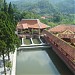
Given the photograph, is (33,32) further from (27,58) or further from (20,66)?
(20,66)

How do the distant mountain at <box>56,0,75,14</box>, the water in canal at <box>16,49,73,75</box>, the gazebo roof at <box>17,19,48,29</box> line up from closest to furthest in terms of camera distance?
the water in canal at <box>16,49,73,75</box> → the gazebo roof at <box>17,19,48,29</box> → the distant mountain at <box>56,0,75,14</box>

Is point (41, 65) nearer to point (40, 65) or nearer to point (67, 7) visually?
point (40, 65)

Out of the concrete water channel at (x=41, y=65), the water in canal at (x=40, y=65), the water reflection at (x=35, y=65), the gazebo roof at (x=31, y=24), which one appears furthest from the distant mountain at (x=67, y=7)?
the water reflection at (x=35, y=65)

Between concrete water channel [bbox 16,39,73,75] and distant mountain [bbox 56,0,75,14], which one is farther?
distant mountain [bbox 56,0,75,14]

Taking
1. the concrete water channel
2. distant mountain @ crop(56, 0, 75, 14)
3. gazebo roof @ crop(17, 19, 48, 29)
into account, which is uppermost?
gazebo roof @ crop(17, 19, 48, 29)

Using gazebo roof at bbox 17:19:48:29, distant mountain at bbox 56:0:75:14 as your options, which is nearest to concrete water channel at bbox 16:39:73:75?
gazebo roof at bbox 17:19:48:29

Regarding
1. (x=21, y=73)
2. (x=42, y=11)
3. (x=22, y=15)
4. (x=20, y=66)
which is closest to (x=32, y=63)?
(x=20, y=66)

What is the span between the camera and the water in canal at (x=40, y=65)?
1420 centimetres

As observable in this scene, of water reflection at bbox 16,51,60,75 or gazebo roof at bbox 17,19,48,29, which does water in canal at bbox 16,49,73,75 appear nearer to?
water reflection at bbox 16,51,60,75

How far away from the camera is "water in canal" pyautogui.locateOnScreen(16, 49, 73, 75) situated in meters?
14.2

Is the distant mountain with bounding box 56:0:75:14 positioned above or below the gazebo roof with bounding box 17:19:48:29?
below

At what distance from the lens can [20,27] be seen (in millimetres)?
31812

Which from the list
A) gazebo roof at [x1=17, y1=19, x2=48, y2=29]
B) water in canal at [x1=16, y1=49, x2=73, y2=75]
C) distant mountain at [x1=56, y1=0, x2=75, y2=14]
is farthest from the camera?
distant mountain at [x1=56, y1=0, x2=75, y2=14]

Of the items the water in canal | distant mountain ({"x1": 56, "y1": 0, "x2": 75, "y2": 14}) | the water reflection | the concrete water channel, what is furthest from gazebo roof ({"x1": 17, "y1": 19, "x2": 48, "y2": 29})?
distant mountain ({"x1": 56, "y1": 0, "x2": 75, "y2": 14})
